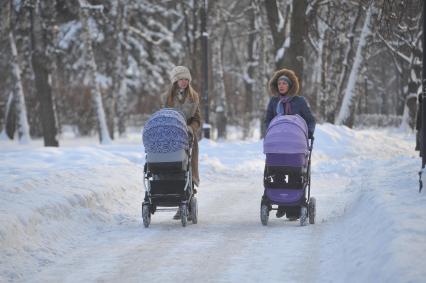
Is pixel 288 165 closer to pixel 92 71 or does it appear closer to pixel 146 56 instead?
pixel 92 71

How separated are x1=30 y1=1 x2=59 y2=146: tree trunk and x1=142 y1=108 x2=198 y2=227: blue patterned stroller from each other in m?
14.3

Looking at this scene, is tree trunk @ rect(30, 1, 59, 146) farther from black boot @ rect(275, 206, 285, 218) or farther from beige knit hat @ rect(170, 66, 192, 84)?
black boot @ rect(275, 206, 285, 218)

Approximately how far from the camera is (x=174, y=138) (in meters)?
8.98

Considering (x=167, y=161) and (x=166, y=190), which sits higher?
(x=167, y=161)

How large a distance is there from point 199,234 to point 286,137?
164cm

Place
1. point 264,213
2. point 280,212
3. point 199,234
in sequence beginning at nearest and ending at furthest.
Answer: point 199,234
point 264,213
point 280,212

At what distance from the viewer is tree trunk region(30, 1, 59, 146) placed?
2245cm

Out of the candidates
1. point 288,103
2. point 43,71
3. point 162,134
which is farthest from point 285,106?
point 43,71

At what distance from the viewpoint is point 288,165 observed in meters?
8.93

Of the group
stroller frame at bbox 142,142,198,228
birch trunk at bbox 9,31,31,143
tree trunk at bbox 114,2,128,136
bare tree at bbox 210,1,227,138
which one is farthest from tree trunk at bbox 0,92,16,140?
stroller frame at bbox 142,142,198,228

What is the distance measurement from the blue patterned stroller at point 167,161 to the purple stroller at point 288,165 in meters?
1.05

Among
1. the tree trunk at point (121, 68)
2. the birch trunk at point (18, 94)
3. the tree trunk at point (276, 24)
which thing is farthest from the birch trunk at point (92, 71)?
the tree trunk at point (276, 24)

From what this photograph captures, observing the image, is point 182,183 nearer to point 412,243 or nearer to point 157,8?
point 412,243

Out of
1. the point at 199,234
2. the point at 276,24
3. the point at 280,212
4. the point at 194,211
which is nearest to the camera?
the point at 199,234
